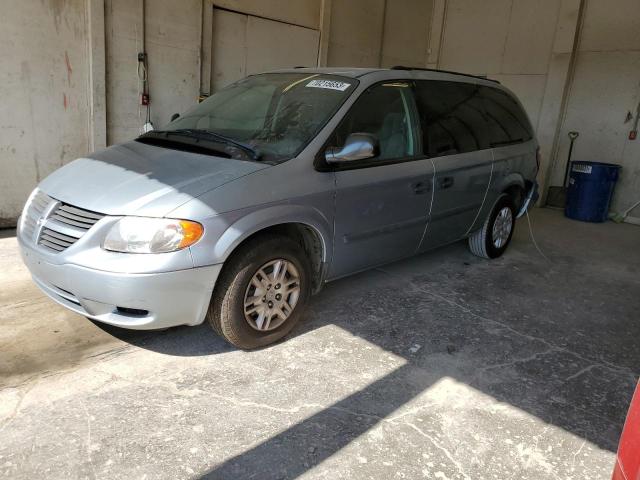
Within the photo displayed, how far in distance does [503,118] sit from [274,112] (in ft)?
8.69

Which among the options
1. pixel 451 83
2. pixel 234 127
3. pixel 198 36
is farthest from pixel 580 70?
pixel 234 127

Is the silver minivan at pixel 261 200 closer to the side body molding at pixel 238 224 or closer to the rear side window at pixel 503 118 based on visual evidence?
the side body molding at pixel 238 224

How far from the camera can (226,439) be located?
8.23ft

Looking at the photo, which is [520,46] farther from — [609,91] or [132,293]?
[132,293]

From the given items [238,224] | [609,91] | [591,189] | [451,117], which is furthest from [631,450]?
[609,91]

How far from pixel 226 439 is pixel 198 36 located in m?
5.26

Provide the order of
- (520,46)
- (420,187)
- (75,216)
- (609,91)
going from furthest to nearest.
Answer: (520,46)
(609,91)
(420,187)
(75,216)

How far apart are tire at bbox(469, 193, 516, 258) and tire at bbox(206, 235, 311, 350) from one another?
258 cm

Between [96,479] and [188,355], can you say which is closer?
[96,479]

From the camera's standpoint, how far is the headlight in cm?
274

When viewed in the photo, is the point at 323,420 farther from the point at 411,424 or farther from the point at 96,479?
the point at 96,479

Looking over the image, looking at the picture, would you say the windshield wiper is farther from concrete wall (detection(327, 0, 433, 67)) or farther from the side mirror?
concrete wall (detection(327, 0, 433, 67))

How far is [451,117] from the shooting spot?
177 inches

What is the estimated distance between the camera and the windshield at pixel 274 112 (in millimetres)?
3463
